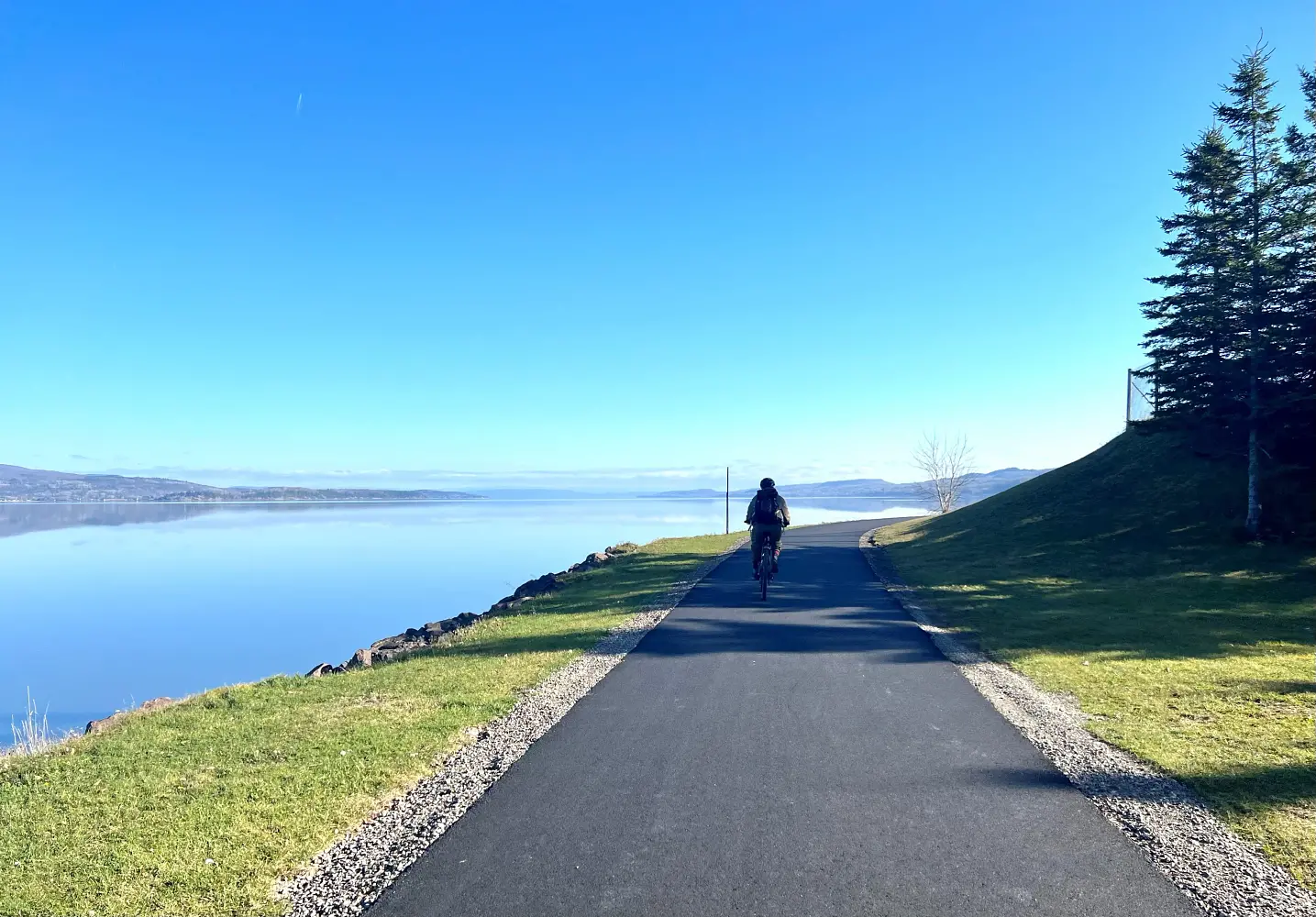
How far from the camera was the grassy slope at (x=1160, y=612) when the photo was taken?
566 centimetres

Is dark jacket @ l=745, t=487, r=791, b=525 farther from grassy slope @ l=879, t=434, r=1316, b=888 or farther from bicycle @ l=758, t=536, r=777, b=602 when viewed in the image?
grassy slope @ l=879, t=434, r=1316, b=888

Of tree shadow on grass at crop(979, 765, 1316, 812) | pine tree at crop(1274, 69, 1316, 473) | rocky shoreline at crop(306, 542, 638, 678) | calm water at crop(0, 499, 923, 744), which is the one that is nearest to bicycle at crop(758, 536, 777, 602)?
rocky shoreline at crop(306, 542, 638, 678)

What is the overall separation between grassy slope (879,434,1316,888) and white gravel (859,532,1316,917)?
163mm

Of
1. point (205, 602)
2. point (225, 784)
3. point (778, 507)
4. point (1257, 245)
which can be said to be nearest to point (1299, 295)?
point (1257, 245)

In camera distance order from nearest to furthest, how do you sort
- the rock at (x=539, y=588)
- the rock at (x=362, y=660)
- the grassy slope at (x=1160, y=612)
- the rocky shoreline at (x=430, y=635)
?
the grassy slope at (x=1160, y=612)
the rock at (x=362, y=660)
the rocky shoreline at (x=430, y=635)
the rock at (x=539, y=588)

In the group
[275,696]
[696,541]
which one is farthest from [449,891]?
[696,541]

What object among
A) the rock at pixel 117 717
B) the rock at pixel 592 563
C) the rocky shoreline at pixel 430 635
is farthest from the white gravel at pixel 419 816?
the rock at pixel 592 563

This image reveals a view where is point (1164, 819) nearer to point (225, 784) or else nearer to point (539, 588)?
point (225, 784)

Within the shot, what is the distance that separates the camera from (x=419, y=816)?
476 cm

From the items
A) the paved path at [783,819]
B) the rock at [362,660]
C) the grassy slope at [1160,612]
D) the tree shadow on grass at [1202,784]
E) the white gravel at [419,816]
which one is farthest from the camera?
the rock at [362,660]

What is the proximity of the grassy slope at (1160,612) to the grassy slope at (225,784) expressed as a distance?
5.61 m

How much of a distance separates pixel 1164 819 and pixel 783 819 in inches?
92.6

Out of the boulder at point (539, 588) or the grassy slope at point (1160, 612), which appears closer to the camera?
the grassy slope at point (1160, 612)

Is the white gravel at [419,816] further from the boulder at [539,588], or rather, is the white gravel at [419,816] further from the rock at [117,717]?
the boulder at [539,588]
